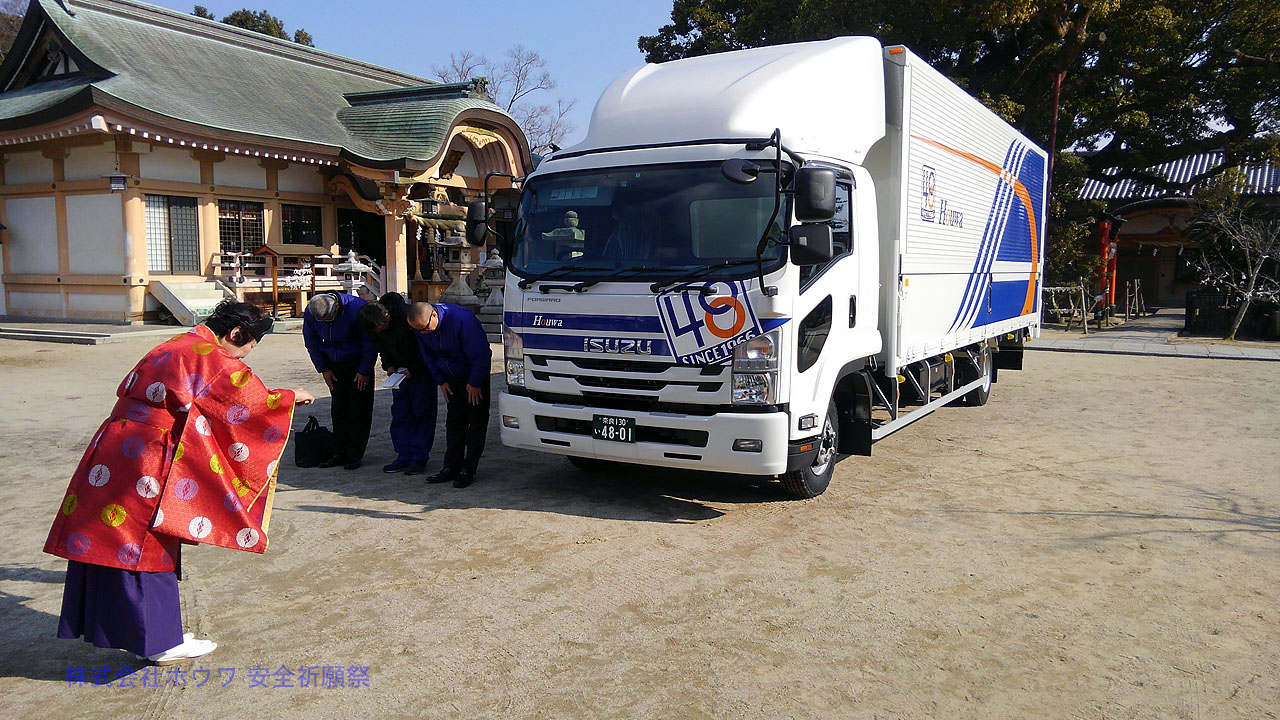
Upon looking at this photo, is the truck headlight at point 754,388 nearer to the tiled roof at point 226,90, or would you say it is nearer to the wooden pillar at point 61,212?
the tiled roof at point 226,90

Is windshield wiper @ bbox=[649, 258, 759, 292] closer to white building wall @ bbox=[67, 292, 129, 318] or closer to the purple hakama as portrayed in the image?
the purple hakama

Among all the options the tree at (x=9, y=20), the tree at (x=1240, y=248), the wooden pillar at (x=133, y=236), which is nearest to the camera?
the wooden pillar at (x=133, y=236)

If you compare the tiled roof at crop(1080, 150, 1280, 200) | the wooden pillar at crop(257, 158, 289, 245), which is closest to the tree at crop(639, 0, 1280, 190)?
the tiled roof at crop(1080, 150, 1280, 200)

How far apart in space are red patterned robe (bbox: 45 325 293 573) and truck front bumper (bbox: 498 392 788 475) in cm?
242

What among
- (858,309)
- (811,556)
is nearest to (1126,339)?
(858,309)

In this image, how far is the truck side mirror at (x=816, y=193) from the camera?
5.10 metres

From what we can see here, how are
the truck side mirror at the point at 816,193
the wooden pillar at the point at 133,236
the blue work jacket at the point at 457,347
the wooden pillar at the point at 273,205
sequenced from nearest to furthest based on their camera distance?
the truck side mirror at the point at 816,193, the blue work jacket at the point at 457,347, the wooden pillar at the point at 133,236, the wooden pillar at the point at 273,205

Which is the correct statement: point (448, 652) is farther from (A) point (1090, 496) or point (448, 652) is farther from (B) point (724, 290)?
(A) point (1090, 496)

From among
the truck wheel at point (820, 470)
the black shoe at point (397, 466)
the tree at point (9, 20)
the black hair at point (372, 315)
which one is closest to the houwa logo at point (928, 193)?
the truck wheel at point (820, 470)

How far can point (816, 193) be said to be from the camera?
5102 mm

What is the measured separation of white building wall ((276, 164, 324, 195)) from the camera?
816 inches

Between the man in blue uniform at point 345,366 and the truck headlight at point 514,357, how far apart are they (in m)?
1.45

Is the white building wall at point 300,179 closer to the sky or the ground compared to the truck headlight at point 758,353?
closer to the sky

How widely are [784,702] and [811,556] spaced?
5.70 feet
